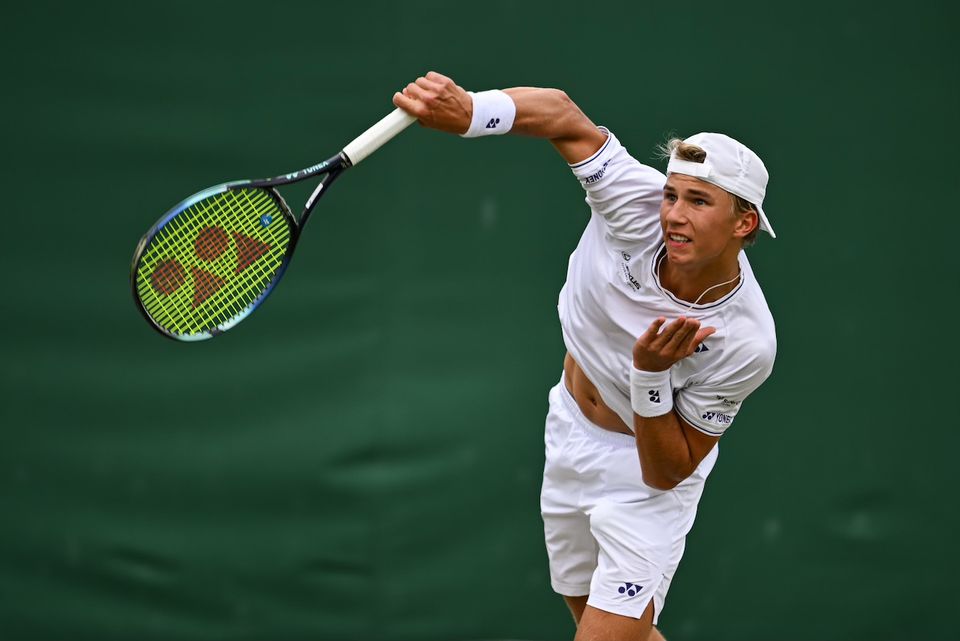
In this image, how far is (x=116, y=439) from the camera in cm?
458

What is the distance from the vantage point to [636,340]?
3436 millimetres

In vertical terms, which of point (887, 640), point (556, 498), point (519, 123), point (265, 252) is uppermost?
point (519, 123)

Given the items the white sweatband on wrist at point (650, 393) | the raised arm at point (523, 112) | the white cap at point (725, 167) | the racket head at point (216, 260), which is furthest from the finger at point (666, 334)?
the racket head at point (216, 260)

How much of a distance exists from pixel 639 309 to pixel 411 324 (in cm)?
129

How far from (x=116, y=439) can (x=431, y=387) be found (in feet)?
3.31

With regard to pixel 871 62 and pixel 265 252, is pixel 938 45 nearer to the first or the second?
pixel 871 62

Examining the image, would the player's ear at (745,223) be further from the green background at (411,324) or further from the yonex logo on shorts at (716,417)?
the green background at (411,324)

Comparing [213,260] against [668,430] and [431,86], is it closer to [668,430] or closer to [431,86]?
[431,86]

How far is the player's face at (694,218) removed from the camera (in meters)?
3.20

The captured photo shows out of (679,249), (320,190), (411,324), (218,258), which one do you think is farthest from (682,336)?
(411,324)

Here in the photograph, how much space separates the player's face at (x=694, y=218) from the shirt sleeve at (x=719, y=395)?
33cm

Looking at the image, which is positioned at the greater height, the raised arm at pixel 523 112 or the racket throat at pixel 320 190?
the raised arm at pixel 523 112

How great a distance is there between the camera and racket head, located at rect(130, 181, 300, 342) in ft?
10.6

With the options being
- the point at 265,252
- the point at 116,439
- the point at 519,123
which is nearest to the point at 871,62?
the point at 519,123
